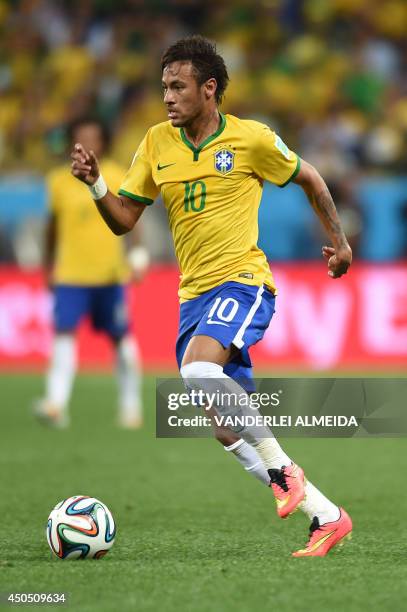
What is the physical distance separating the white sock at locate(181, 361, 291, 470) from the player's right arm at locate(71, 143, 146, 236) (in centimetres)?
76

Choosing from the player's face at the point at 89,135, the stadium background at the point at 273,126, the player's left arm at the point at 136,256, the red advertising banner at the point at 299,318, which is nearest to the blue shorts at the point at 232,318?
the player's face at the point at 89,135

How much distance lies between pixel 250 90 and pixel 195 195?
12.7 m

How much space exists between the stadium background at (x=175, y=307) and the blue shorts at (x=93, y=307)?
894 mm

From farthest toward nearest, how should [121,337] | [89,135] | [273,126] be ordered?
[273,126] < [121,337] < [89,135]

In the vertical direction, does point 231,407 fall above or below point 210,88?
below

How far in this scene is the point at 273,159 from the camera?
214 inches

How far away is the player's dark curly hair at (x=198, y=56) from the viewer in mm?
5367

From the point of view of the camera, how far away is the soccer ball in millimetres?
5055

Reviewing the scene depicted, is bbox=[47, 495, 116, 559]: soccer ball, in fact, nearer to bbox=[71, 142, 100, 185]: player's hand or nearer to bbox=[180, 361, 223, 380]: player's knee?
bbox=[180, 361, 223, 380]: player's knee

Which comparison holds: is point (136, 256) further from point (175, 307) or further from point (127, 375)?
point (175, 307)

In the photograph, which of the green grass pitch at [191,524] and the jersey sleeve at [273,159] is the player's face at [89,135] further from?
the jersey sleeve at [273,159]

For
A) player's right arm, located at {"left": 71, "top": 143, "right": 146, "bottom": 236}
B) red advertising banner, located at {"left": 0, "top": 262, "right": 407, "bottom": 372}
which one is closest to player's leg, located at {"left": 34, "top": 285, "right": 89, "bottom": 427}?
red advertising banner, located at {"left": 0, "top": 262, "right": 407, "bottom": 372}

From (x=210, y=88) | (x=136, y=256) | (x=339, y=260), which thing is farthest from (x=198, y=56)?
(x=136, y=256)

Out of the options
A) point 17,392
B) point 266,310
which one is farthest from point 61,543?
point 17,392
